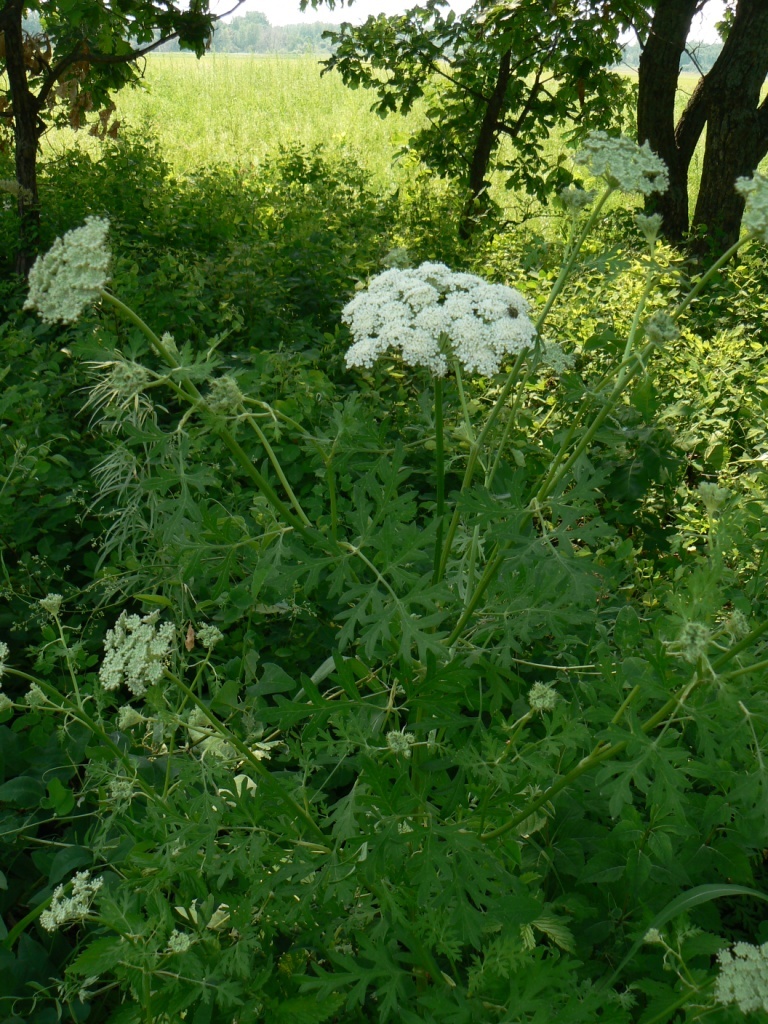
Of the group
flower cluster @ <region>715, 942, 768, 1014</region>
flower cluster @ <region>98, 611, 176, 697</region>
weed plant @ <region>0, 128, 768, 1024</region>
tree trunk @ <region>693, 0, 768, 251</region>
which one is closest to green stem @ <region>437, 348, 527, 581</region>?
weed plant @ <region>0, 128, 768, 1024</region>

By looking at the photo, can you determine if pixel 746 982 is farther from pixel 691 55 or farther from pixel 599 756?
pixel 691 55

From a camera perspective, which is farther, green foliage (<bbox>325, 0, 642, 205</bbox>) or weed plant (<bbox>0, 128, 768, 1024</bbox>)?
green foliage (<bbox>325, 0, 642, 205</bbox>)

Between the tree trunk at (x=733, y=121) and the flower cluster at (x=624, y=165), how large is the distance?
5.00 meters

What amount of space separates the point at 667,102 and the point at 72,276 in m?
6.88

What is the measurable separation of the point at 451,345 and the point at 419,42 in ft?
20.5

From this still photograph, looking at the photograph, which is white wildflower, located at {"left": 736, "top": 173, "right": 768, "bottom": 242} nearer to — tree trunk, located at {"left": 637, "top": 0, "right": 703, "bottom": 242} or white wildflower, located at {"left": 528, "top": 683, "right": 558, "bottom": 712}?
white wildflower, located at {"left": 528, "top": 683, "right": 558, "bottom": 712}

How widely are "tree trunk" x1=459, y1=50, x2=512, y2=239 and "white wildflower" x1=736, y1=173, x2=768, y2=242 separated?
517cm

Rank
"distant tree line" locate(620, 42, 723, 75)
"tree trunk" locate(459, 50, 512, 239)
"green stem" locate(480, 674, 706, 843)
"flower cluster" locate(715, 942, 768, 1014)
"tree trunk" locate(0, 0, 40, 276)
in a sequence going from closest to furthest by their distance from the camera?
"flower cluster" locate(715, 942, 768, 1014)
"green stem" locate(480, 674, 706, 843)
"tree trunk" locate(0, 0, 40, 276)
"tree trunk" locate(459, 50, 512, 239)
"distant tree line" locate(620, 42, 723, 75)

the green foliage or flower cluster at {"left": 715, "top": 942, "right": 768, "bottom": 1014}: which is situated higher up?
the green foliage

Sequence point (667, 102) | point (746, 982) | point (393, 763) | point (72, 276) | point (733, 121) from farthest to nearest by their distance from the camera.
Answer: point (667, 102), point (733, 121), point (393, 763), point (72, 276), point (746, 982)

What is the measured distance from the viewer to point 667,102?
7059mm

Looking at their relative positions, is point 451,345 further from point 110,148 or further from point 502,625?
point 110,148

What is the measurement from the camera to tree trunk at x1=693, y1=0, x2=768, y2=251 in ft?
21.9

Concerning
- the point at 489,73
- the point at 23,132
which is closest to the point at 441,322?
the point at 23,132
